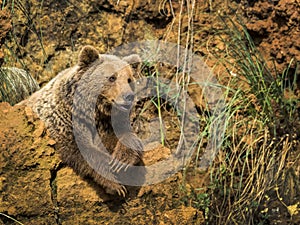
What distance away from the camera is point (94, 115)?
442 cm

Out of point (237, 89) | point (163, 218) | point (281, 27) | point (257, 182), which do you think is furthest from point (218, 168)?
point (281, 27)

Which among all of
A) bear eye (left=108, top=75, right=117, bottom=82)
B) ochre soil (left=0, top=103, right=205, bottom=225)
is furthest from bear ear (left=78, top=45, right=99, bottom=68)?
ochre soil (left=0, top=103, right=205, bottom=225)

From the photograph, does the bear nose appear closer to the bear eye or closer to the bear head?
the bear head

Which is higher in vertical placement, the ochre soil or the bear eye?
the bear eye

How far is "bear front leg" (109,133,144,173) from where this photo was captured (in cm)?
421

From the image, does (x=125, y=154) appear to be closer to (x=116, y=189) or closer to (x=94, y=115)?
(x=116, y=189)

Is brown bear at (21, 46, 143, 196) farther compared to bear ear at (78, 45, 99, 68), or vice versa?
bear ear at (78, 45, 99, 68)

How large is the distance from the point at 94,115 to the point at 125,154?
0.43m

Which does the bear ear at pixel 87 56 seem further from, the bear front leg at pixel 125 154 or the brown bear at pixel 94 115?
the bear front leg at pixel 125 154

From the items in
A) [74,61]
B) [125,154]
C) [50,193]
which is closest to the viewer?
[50,193]

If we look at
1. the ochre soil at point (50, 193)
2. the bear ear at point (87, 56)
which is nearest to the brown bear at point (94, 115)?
the bear ear at point (87, 56)

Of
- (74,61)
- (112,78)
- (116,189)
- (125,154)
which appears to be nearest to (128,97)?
(112,78)

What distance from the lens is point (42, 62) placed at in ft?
20.1

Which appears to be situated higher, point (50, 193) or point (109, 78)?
point (109, 78)
